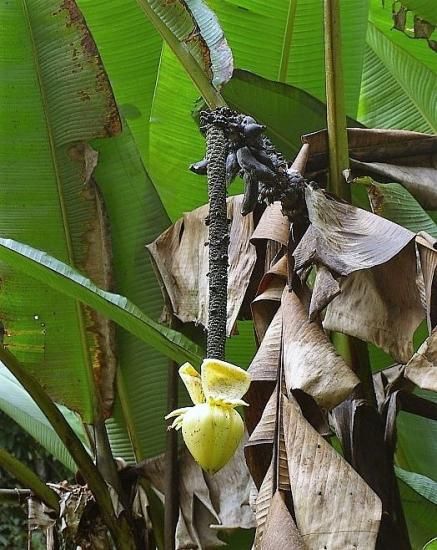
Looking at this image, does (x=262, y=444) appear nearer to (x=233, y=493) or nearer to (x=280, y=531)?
(x=280, y=531)

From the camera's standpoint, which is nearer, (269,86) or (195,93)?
(269,86)

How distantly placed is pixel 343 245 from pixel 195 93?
0.45m

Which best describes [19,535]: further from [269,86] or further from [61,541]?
[269,86]

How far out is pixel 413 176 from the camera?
74 centimetres

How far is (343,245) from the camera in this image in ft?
1.86

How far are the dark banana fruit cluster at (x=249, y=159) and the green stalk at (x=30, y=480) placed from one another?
50 cm

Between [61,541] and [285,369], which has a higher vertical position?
[285,369]

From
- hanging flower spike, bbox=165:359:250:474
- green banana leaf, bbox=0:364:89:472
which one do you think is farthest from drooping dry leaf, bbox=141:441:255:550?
hanging flower spike, bbox=165:359:250:474

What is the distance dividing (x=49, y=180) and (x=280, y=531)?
2.04ft

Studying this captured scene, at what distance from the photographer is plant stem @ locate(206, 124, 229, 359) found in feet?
1.30

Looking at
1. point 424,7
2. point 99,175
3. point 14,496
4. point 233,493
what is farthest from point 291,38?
point 14,496

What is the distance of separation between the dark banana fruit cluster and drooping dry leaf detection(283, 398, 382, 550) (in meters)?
0.15

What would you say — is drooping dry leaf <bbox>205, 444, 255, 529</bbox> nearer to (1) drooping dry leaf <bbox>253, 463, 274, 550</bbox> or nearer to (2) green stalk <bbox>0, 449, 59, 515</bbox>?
(2) green stalk <bbox>0, 449, 59, 515</bbox>

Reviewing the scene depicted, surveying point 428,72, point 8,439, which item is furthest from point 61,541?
point 8,439
